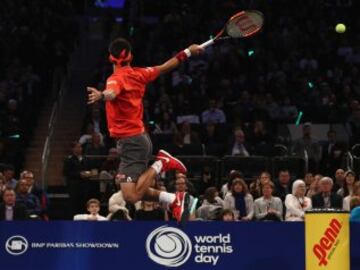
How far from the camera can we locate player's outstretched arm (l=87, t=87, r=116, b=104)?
10992 millimetres

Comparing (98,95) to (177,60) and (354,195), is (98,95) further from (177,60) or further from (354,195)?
(354,195)

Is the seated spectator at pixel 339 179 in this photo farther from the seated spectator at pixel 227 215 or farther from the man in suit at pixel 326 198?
the seated spectator at pixel 227 215

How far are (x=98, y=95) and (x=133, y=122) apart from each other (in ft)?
3.96

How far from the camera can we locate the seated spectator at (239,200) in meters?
17.1

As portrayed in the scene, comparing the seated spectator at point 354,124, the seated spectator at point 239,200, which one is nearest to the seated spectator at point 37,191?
the seated spectator at point 239,200

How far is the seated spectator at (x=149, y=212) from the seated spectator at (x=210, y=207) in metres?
0.73

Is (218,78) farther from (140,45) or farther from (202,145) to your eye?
(202,145)

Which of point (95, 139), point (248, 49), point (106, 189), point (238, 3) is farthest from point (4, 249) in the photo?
point (238, 3)

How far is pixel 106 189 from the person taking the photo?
18703mm

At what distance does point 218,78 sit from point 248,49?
1.78 meters

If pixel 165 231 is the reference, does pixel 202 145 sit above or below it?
above

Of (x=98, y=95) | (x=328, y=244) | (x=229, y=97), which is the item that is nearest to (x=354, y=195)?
(x=328, y=244)

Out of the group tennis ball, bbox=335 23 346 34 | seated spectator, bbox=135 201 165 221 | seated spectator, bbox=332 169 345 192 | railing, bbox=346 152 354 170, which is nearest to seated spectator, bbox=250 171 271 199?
seated spectator, bbox=332 169 345 192

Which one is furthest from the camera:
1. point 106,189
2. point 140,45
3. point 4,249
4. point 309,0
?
point 309,0
